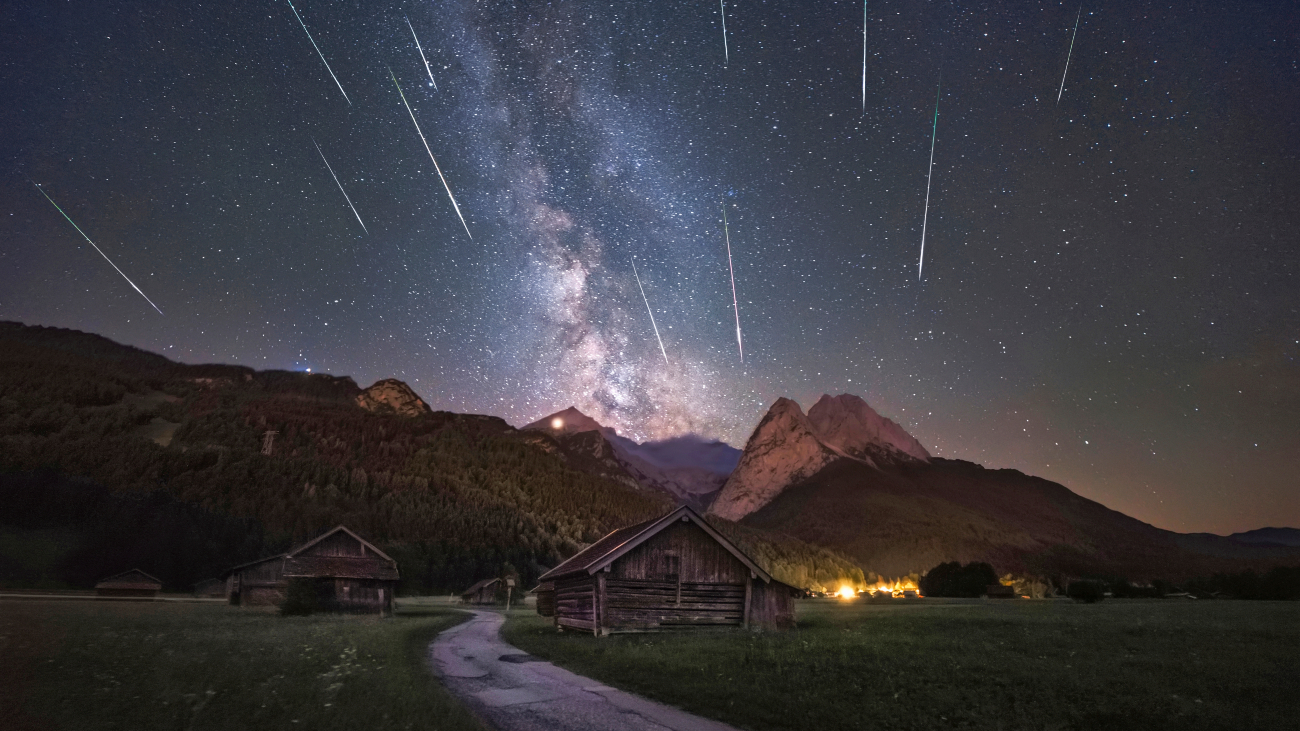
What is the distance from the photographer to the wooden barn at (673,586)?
2970 cm

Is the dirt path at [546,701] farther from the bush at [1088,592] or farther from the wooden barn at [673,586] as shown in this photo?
the bush at [1088,592]

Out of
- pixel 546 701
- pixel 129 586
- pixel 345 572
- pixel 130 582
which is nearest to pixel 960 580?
pixel 345 572

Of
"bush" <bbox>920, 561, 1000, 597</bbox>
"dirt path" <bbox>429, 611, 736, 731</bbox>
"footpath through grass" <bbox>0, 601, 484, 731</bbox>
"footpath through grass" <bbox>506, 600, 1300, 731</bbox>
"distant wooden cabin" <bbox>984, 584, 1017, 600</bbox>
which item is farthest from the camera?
"bush" <bbox>920, 561, 1000, 597</bbox>

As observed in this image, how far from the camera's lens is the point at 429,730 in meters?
10.4

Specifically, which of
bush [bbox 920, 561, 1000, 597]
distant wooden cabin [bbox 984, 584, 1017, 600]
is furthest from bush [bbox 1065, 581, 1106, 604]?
bush [bbox 920, 561, 1000, 597]

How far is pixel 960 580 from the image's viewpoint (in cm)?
9169

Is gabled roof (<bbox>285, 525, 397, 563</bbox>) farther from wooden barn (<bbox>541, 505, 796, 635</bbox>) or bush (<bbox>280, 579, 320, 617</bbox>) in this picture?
wooden barn (<bbox>541, 505, 796, 635</bbox>)

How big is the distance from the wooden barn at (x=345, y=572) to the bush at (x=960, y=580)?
7520 centimetres

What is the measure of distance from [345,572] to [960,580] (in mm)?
80453

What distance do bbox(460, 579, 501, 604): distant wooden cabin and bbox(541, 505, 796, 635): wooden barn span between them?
72482 mm

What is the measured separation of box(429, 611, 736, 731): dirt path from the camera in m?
11.4

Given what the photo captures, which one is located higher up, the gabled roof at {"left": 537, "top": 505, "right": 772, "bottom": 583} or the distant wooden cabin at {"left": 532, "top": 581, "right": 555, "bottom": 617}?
the gabled roof at {"left": 537, "top": 505, "right": 772, "bottom": 583}

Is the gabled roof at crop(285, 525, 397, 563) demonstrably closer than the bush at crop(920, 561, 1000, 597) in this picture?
Yes

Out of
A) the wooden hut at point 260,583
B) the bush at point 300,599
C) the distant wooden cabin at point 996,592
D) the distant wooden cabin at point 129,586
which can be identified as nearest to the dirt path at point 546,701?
the bush at point 300,599
